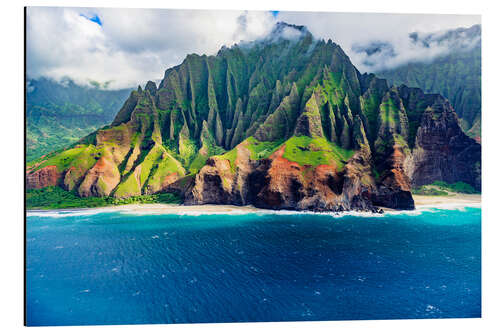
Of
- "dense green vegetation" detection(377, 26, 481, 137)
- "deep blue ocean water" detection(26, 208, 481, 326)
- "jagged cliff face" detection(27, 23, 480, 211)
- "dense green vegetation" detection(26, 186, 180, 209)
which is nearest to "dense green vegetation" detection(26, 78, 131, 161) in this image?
"jagged cliff face" detection(27, 23, 480, 211)

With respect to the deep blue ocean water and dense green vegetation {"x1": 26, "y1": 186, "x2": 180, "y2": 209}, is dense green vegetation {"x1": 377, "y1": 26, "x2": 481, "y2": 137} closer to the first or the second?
the deep blue ocean water

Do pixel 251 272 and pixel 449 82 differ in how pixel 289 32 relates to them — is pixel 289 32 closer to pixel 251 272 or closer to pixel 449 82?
pixel 449 82

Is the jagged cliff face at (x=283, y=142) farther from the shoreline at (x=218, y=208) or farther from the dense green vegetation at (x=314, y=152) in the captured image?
the shoreline at (x=218, y=208)

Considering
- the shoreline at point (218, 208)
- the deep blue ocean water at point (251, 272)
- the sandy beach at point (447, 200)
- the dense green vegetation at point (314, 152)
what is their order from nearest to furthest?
the deep blue ocean water at point (251, 272) < the shoreline at point (218, 208) < the sandy beach at point (447, 200) < the dense green vegetation at point (314, 152)

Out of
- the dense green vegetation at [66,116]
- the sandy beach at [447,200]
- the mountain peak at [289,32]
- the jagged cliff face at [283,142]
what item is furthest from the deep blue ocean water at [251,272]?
the mountain peak at [289,32]

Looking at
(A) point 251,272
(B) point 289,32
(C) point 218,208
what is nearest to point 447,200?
(C) point 218,208

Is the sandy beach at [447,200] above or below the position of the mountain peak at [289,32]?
below
